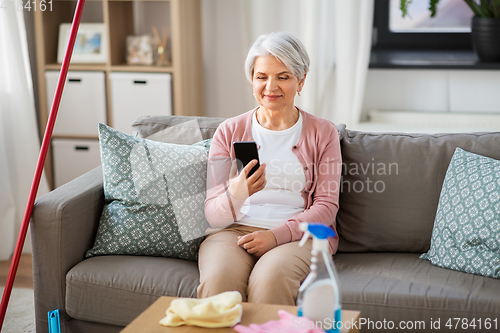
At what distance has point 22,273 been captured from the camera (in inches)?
98.3

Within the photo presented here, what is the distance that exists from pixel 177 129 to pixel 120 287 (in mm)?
666

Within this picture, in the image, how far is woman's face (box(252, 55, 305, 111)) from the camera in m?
1.72

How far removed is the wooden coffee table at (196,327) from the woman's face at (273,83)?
0.73 meters

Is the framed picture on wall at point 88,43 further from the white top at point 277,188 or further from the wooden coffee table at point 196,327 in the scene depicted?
the wooden coffee table at point 196,327

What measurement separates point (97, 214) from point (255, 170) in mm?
571

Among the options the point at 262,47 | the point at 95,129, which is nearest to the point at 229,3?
the point at 95,129

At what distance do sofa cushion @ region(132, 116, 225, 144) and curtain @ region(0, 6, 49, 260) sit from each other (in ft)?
3.17

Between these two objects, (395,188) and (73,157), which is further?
(73,157)

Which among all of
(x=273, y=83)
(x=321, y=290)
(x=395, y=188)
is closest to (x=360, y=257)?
(x=395, y=188)

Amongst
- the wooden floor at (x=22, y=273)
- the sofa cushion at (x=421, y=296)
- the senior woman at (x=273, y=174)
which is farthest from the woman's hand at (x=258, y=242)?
the wooden floor at (x=22, y=273)

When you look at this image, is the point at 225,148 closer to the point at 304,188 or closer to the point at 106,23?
the point at 304,188

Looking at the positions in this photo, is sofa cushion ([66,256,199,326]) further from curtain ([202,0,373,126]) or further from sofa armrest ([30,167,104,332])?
curtain ([202,0,373,126])

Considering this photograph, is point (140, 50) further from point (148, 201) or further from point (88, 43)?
point (148, 201)

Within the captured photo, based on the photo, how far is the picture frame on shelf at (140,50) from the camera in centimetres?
308
